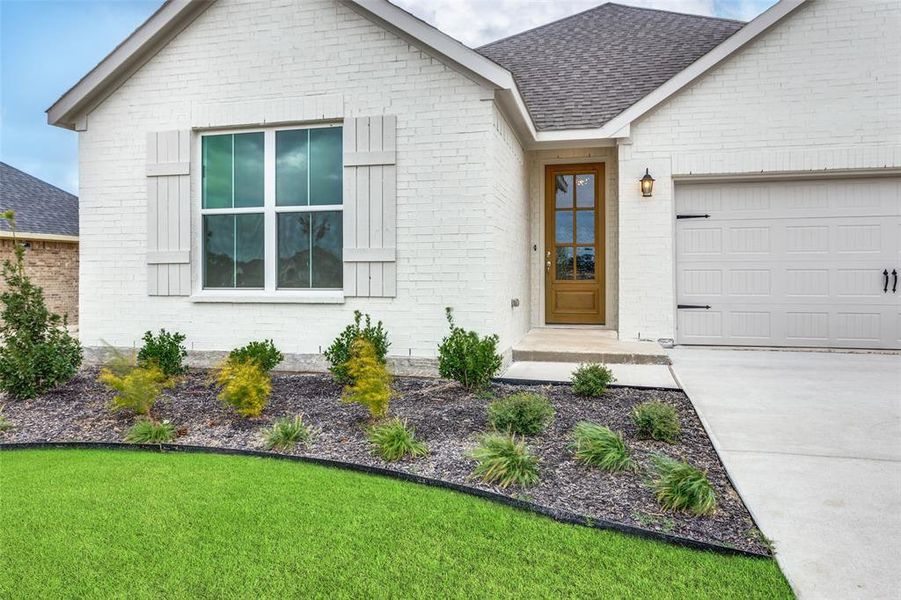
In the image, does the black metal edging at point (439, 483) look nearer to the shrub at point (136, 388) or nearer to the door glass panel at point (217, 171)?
the shrub at point (136, 388)

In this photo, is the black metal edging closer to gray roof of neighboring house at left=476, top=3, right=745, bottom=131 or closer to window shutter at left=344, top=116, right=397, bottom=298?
window shutter at left=344, top=116, right=397, bottom=298

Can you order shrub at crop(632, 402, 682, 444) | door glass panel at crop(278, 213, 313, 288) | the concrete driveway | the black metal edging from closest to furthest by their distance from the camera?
1. the concrete driveway
2. the black metal edging
3. shrub at crop(632, 402, 682, 444)
4. door glass panel at crop(278, 213, 313, 288)

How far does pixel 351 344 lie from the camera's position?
5.71 meters

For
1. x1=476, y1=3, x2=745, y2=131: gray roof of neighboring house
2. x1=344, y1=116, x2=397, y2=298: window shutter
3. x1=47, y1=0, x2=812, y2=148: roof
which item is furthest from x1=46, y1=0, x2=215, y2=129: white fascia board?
x1=476, y1=3, x2=745, y2=131: gray roof of neighboring house

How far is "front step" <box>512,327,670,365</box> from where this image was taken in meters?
6.70

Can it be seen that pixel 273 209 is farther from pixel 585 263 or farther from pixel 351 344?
pixel 585 263

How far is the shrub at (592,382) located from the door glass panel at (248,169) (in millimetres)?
4077

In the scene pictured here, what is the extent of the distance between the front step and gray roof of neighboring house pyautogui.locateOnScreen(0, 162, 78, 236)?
38.7ft

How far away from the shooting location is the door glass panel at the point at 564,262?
29.5 ft

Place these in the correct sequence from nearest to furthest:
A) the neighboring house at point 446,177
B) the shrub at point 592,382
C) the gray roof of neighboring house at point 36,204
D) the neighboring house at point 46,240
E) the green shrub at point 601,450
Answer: the green shrub at point 601,450
the shrub at point 592,382
the neighboring house at point 446,177
the neighboring house at point 46,240
the gray roof of neighboring house at point 36,204

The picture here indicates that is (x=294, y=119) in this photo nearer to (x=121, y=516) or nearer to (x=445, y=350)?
(x=445, y=350)

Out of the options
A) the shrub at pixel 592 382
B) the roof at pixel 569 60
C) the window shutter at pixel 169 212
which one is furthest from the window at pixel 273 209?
the shrub at pixel 592 382

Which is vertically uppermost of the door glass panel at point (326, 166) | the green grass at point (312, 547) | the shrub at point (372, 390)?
the door glass panel at point (326, 166)

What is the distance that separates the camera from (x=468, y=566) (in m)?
2.37
